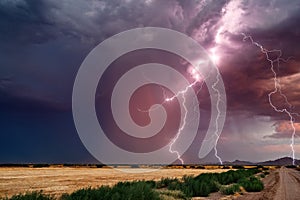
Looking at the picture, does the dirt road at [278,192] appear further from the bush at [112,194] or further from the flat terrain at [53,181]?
the flat terrain at [53,181]

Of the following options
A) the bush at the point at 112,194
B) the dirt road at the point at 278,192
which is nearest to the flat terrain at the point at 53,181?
the bush at the point at 112,194

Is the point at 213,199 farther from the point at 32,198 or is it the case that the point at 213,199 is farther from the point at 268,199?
the point at 32,198

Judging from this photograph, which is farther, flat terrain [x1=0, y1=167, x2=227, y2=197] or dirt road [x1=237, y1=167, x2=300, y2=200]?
flat terrain [x1=0, y1=167, x2=227, y2=197]

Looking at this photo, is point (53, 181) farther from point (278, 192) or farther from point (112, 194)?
point (112, 194)

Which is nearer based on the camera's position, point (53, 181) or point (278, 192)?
point (278, 192)

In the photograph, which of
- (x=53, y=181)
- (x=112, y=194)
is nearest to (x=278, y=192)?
(x=112, y=194)

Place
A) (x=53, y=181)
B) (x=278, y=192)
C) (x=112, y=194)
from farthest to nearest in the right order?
(x=53, y=181) → (x=278, y=192) → (x=112, y=194)

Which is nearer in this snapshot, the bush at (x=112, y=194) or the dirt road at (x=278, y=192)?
the bush at (x=112, y=194)

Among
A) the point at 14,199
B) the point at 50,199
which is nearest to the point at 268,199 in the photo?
the point at 50,199

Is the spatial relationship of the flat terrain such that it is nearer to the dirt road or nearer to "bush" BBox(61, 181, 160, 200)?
"bush" BBox(61, 181, 160, 200)

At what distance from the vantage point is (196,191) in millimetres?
25359

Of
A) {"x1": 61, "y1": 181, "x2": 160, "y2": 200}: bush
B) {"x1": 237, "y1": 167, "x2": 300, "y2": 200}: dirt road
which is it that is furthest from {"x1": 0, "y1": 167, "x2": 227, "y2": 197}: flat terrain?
{"x1": 237, "y1": 167, "x2": 300, "y2": 200}: dirt road

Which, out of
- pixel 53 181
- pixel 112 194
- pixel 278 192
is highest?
pixel 53 181

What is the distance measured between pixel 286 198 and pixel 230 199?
3.34m
